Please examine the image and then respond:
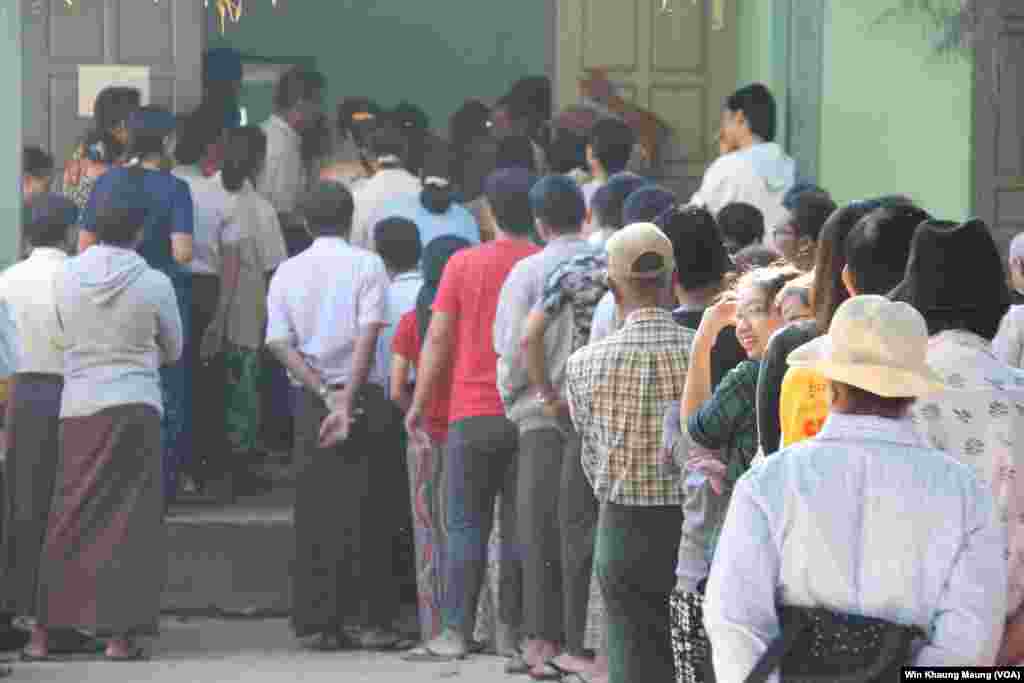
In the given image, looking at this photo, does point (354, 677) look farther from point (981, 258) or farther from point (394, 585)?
point (981, 258)

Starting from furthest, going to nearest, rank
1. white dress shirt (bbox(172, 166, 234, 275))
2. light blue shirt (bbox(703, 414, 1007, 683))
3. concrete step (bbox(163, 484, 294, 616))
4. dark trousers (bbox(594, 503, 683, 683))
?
white dress shirt (bbox(172, 166, 234, 275)) → concrete step (bbox(163, 484, 294, 616)) → dark trousers (bbox(594, 503, 683, 683)) → light blue shirt (bbox(703, 414, 1007, 683))

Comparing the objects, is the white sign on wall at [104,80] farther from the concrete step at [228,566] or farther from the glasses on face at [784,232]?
the glasses on face at [784,232]

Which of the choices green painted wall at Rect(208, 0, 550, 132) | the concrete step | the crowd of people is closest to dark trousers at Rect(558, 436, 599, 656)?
the crowd of people

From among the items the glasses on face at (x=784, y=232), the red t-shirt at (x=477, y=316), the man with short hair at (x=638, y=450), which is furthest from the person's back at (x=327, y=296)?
the man with short hair at (x=638, y=450)

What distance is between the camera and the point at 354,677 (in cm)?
995

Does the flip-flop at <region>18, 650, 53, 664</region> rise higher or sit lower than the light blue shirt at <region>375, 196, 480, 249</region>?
lower

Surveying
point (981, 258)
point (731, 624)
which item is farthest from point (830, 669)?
point (981, 258)

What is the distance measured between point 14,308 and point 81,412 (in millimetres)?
548

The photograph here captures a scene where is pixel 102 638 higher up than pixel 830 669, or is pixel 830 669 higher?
pixel 830 669

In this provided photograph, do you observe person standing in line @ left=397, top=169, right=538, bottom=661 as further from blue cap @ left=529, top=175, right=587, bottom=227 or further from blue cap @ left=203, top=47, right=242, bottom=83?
blue cap @ left=203, top=47, right=242, bottom=83

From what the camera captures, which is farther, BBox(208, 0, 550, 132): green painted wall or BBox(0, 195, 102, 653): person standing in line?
BBox(208, 0, 550, 132): green painted wall

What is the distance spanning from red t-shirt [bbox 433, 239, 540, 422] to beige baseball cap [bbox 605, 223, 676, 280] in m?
2.33

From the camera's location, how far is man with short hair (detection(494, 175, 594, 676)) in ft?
31.3

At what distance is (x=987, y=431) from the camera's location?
5414 millimetres
